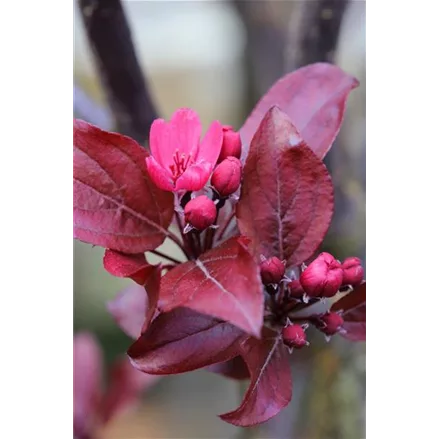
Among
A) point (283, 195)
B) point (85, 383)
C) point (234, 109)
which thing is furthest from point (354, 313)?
point (234, 109)

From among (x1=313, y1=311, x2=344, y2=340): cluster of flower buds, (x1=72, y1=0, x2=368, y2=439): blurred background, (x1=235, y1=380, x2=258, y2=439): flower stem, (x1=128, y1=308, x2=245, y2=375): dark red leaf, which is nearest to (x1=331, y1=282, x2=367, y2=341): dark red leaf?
(x1=313, y1=311, x2=344, y2=340): cluster of flower buds

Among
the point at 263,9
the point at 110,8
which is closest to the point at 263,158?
the point at 110,8

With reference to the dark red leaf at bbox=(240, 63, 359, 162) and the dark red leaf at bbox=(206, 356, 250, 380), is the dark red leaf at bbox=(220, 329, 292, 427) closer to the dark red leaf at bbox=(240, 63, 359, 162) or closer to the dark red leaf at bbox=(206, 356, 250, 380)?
→ the dark red leaf at bbox=(206, 356, 250, 380)

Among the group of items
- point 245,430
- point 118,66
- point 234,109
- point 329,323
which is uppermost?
point 118,66

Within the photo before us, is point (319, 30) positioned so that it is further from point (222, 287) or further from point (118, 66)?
point (222, 287)

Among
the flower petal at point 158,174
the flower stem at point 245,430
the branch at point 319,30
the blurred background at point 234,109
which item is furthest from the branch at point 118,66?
the flower stem at point 245,430
